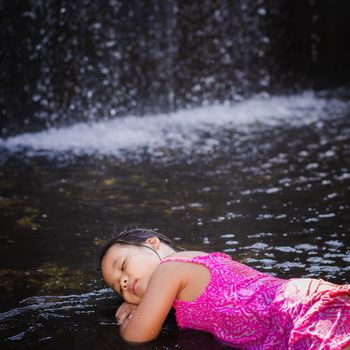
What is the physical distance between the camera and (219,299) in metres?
2.24

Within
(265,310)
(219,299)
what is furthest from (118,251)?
(265,310)

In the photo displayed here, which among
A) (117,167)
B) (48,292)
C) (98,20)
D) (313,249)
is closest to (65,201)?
(117,167)

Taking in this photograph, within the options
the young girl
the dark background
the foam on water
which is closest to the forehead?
the young girl

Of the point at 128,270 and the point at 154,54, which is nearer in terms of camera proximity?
the point at 128,270

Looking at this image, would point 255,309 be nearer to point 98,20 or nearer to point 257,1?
point 98,20

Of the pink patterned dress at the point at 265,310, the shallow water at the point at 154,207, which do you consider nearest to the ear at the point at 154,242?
the pink patterned dress at the point at 265,310

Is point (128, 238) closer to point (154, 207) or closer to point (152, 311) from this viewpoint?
point (152, 311)

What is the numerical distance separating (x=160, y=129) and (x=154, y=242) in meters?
4.80

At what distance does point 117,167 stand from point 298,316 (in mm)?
3274

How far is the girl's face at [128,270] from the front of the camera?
2301mm

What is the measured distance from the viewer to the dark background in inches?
302

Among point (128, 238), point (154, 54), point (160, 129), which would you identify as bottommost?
point (160, 129)

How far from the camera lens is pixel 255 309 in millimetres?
2156

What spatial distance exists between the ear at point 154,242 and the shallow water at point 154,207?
31 centimetres
